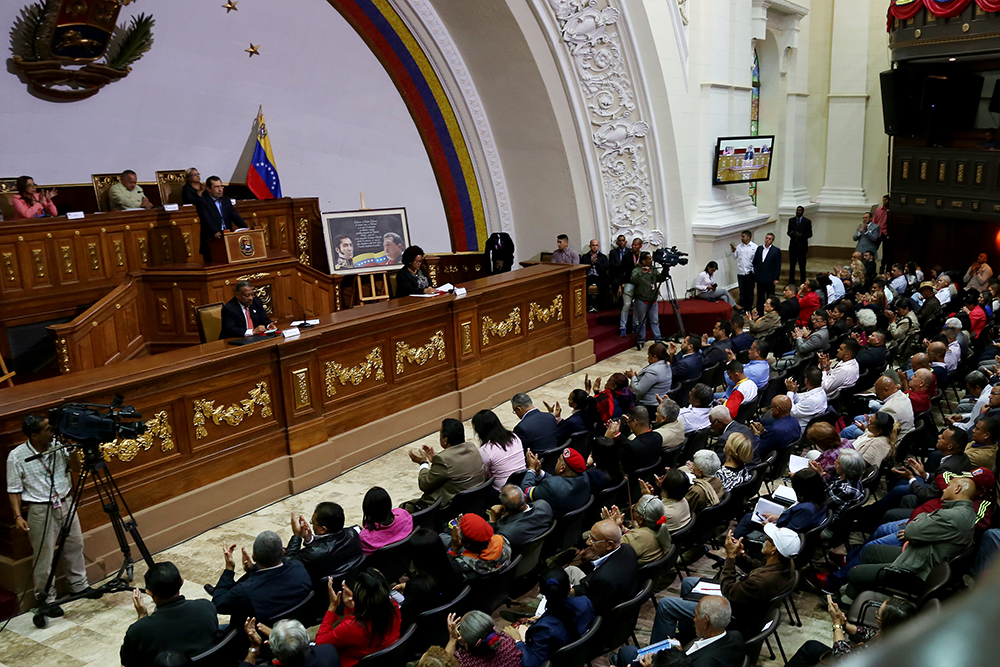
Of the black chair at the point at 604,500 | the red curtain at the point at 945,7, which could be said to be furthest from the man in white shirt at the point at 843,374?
the red curtain at the point at 945,7

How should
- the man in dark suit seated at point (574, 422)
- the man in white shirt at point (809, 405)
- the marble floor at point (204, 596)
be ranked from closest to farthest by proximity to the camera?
the marble floor at point (204, 596) → the man in dark suit seated at point (574, 422) → the man in white shirt at point (809, 405)

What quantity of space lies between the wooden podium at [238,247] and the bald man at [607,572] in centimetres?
650

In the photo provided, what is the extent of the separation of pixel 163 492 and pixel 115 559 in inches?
22.5

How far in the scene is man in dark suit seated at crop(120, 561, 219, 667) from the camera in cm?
398

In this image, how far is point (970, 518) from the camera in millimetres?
4812

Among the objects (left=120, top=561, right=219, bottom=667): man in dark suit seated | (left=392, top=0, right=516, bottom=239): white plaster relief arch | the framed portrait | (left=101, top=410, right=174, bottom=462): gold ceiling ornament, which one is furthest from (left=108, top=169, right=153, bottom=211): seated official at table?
(left=120, top=561, right=219, bottom=667): man in dark suit seated

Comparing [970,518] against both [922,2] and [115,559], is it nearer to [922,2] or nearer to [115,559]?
[115,559]

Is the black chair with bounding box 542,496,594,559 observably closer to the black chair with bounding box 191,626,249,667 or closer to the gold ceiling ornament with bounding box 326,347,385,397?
the black chair with bounding box 191,626,249,667

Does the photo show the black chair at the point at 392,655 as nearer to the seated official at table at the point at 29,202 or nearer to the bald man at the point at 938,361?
the bald man at the point at 938,361

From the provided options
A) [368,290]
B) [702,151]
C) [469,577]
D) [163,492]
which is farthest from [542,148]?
[469,577]

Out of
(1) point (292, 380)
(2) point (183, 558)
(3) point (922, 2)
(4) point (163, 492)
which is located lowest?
(2) point (183, 558)

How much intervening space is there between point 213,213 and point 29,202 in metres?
2.19

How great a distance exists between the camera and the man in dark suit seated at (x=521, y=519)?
5.20m

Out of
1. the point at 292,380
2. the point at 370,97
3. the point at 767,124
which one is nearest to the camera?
the point at 292,380
